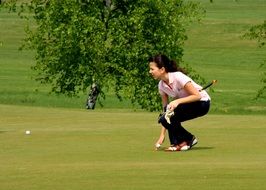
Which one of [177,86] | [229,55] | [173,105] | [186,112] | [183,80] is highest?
[183,80]

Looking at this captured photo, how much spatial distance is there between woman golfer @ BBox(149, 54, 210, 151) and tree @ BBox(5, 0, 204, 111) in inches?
1067

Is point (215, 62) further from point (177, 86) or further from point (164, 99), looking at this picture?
point (177, 86)

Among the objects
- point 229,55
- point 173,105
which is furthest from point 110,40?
point 229,55

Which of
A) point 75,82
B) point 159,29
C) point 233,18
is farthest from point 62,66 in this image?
point 233,18

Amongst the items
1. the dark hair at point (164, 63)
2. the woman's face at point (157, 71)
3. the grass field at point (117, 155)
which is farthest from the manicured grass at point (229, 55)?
the woman's face at point (157, 71)

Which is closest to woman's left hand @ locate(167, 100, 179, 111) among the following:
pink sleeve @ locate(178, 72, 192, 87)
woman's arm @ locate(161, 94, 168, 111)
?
pink sleeve @ locate(178, 72, 192, 87)

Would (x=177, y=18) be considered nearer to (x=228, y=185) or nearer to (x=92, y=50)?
(x=92, y=50)

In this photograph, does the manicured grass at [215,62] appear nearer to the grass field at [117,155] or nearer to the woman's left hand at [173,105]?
the grass field at [117,155]

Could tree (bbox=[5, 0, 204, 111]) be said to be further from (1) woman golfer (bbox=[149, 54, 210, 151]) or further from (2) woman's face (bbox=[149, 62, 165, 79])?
(2) woman's face (bbox=[149, 62, 165, 79])

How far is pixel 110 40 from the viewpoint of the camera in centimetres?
4497

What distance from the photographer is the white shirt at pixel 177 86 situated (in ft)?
51.0

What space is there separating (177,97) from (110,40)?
29.3 m

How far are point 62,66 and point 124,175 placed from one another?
3280cm

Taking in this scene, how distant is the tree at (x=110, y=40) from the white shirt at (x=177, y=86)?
27.3 meters
